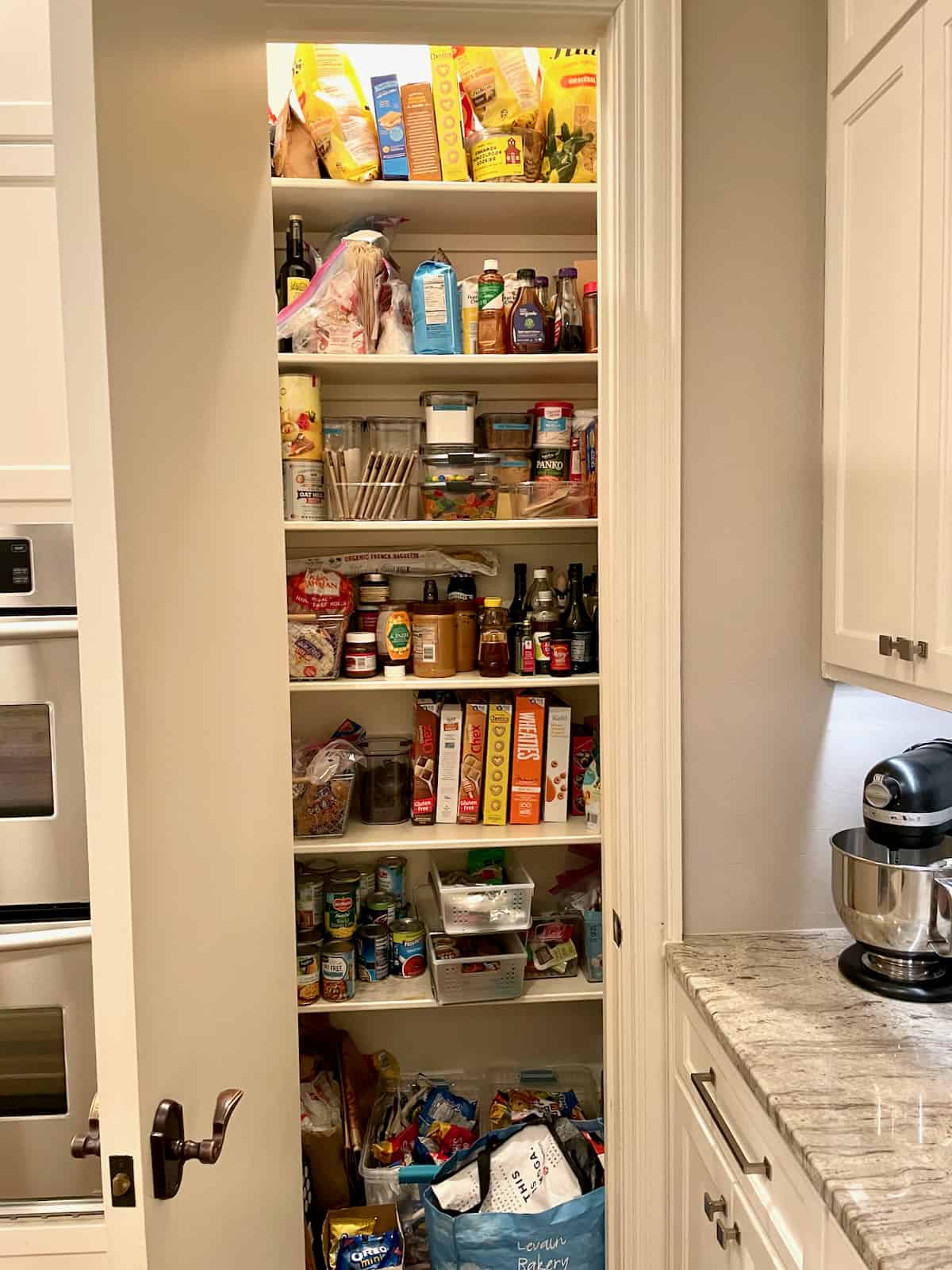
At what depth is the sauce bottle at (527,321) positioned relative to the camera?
219 centimetres

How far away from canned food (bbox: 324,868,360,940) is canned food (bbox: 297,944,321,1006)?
7 centimetres

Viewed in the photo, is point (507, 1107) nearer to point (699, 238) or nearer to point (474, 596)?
point (474, 596)

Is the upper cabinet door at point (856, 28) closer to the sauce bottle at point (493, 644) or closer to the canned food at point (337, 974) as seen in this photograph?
the sauce bottle at point (493, 644)

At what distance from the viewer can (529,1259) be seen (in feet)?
6.04

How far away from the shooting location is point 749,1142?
1217 mm

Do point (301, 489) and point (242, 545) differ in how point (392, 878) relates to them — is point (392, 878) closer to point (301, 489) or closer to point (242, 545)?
point (301, 489)

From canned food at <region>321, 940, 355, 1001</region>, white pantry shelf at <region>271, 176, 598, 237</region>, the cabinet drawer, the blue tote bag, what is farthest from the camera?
canned food at <region>321, 940, 355, 1001</region>

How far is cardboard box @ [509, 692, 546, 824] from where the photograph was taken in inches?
89.7

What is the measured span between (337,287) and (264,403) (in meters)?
0.67

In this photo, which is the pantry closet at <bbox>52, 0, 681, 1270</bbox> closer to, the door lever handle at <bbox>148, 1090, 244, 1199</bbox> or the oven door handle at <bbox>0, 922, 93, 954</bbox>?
the door lever handle at <bbox>148, 1090, 244, 1199</bbox>

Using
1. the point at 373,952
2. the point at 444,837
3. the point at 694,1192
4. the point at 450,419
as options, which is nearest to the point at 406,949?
the point at 373,952

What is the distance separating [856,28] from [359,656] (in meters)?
1.48

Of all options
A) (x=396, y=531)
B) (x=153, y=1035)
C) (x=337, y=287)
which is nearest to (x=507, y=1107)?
(x=396, y=531)

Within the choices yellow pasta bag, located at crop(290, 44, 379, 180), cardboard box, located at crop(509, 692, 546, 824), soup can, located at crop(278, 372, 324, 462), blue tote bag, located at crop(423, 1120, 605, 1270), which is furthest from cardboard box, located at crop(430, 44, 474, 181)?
blue tote bag, located at crop(423, 1120, 605, 1270)
